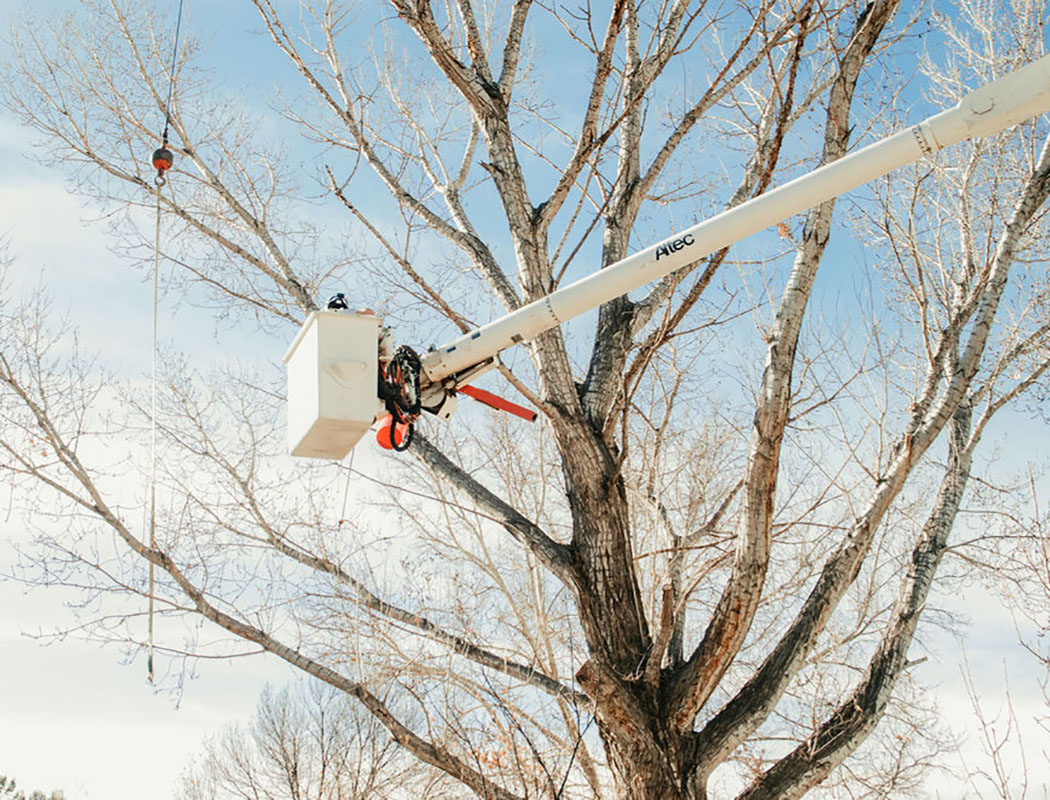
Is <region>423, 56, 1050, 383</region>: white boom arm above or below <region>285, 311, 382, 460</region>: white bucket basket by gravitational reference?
above

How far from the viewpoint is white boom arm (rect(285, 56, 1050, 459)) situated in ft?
11.6

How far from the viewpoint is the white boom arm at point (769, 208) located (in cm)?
351

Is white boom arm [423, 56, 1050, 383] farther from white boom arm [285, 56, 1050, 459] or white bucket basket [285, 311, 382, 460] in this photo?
white bucket basket [285, 311, 382, 460]

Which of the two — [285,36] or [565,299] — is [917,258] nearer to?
[565,299]

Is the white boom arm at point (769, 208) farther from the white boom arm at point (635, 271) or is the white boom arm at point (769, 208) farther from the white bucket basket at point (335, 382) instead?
the white bucket basket at point (335, 382)

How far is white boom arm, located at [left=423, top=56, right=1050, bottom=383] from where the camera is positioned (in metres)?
3.51

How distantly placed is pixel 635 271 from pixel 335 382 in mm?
1230

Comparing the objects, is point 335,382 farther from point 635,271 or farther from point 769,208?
point 769,208

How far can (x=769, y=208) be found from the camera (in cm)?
382

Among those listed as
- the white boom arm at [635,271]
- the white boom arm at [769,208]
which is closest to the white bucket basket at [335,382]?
the white boom arm at [635,271]

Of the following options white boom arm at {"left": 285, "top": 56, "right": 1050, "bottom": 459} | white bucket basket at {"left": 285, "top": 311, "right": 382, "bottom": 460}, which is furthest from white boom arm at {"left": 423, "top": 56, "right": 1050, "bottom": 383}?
white bucket basket at {"left": 285, "top": 311, "right": 382, "bottom": 460}

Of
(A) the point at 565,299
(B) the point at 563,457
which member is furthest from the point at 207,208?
(A) the point at 565,299

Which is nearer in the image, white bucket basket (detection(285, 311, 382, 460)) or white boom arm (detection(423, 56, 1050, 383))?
white boom arm (detection(423, 56, 1050, 383))

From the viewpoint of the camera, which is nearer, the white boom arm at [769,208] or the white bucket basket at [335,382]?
the white boom arm at [769,208]
